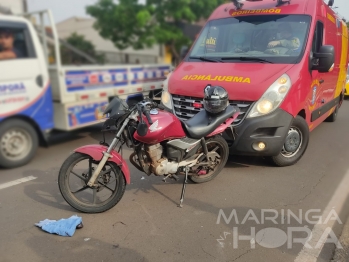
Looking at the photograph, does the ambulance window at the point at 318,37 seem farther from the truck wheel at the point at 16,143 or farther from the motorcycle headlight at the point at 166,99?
the truck wheel at the point at 16,143

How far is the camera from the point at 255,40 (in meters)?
4.95

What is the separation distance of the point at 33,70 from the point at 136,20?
12327 millimetres

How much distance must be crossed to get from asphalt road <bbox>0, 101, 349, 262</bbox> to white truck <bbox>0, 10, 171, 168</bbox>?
0.49m

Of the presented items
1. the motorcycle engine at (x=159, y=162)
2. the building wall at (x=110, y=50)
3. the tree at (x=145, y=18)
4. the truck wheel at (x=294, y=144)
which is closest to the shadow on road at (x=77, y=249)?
the motorcycle engine at (x=159, y=162)

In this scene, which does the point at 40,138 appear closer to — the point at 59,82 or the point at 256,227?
the point at 59,82

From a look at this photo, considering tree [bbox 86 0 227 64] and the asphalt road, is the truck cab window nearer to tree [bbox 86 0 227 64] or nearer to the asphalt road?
the asphalt road

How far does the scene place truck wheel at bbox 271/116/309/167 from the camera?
4.67 metres

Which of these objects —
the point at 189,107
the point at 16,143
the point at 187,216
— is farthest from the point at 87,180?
the point at 16,143

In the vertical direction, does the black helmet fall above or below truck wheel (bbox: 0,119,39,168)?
above

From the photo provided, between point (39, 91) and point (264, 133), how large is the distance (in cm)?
342

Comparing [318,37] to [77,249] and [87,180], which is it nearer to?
[87,180]

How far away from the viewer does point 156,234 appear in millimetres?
3082

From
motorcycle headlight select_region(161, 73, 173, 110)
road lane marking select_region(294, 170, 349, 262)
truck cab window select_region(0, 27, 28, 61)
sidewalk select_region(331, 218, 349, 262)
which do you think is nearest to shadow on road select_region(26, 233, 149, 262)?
road lane marking select_region(294, 170, 349, 262)

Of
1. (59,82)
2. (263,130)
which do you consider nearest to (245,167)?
(263,130)
